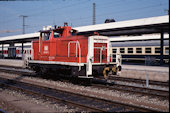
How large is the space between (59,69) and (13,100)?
14.8 ft

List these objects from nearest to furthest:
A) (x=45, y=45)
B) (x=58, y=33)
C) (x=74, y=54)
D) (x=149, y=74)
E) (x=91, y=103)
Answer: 1. (x=91, y=103)
2. (x=74, y=54)
3. (x=58, y=33)
4. (x=45, y=45)
5. (x=149, y=74)

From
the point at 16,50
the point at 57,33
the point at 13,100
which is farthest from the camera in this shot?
the point at 16,50

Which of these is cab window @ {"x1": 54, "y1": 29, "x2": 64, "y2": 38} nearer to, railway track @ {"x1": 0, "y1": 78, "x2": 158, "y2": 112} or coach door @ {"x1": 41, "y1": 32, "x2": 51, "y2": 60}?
coach door @ {"x1": 41, "y1": 32, "x2": 51, "y2": 60}

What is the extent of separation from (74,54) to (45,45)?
2.81 metres

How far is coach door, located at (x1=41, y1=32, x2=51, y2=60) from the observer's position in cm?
1237

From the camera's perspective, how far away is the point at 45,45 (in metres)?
12.6

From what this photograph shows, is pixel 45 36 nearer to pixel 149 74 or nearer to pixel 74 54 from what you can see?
pixel 74 54

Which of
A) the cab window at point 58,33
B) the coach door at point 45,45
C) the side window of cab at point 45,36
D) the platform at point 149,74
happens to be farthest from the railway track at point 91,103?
the platform at point 149,74

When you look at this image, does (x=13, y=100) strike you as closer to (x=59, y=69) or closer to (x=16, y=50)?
(x=59, y=69)

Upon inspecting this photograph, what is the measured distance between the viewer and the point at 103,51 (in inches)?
435

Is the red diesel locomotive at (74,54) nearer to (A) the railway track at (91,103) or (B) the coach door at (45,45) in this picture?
(B) the coach door at (45,45)

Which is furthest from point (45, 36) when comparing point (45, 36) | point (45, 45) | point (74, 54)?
point (74, 54)

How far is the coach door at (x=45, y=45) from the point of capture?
12.4 metres

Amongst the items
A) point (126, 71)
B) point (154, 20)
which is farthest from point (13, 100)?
point (154, 20)
